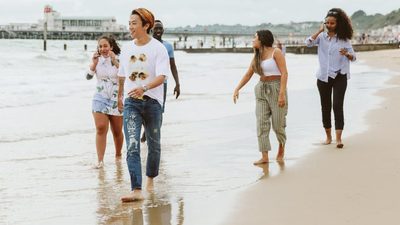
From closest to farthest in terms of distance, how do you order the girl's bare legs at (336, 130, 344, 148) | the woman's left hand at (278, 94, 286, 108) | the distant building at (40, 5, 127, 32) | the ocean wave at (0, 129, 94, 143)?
the woman's left hand at (278, 94, 286, 108) → the girl's bare legs at (336, 130, 344, 148) → the ocean wave at (0, 129, 94, 143) → the distant building at (40, 5, 127, 32)

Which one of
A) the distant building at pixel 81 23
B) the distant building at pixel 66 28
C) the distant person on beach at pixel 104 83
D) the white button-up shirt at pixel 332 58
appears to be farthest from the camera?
the distant building at pixel 81 23

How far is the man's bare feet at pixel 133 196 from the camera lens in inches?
217

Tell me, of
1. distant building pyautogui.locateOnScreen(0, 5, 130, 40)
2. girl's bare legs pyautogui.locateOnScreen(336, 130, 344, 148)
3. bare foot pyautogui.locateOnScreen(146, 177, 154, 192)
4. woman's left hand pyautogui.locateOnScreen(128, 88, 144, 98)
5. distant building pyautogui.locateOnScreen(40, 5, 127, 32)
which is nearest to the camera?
woman's left hand pyautogui.locateOnScreen(128, 88, 144, 98)

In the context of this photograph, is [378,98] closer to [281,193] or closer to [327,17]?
[327,17]

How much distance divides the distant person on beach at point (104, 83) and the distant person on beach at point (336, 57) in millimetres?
2508

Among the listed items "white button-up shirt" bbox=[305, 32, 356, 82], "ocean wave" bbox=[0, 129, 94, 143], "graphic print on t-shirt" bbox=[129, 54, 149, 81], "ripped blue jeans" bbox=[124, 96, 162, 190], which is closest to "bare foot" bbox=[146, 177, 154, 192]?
"ripped blue jeans" bbox=[124, 96, 162, 190]

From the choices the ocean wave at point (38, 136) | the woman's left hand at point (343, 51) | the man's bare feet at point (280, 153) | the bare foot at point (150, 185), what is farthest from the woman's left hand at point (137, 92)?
the ocean wave at point (38, 136)

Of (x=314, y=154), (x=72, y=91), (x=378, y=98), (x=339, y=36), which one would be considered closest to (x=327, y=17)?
(x=339, y=36)

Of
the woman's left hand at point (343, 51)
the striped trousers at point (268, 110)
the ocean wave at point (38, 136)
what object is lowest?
the ocean wave at point (38, 136)

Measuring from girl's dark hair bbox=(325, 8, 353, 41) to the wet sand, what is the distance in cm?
128

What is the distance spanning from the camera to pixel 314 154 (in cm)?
760

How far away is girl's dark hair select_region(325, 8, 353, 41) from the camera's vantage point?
323 inches

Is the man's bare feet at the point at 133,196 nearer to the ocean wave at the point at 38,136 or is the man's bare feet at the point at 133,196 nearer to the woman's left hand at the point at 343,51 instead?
the woman's left hand at the point at 343,51

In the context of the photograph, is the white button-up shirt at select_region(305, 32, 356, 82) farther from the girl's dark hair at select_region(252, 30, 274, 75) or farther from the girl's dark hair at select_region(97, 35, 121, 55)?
the girl's dark hair at select_region(97, 35, 121, 55)
